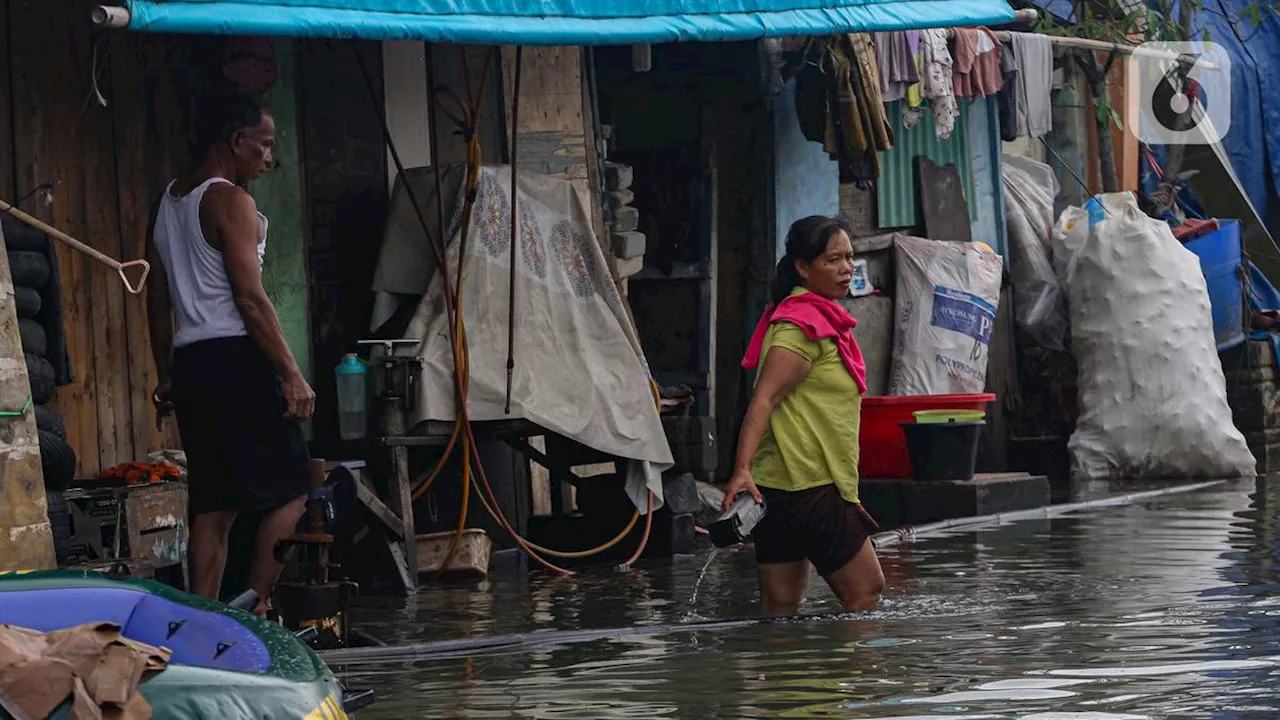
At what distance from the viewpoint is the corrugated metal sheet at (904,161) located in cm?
1469

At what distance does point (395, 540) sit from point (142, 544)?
172cm

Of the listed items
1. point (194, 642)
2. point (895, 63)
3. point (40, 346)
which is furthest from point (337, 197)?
point (194, 642)

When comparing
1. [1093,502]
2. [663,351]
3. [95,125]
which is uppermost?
[95,125]

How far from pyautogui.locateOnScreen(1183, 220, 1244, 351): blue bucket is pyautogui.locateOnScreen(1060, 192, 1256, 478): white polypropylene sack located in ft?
2.21

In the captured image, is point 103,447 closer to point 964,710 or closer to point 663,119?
point 964,710

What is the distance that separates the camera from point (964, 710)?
5.52 meters

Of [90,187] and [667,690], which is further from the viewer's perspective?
[90,187]

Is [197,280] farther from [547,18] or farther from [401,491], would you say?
[401,491]

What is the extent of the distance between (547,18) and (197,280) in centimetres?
199

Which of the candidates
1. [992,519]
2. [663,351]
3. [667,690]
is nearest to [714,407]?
[663,351]

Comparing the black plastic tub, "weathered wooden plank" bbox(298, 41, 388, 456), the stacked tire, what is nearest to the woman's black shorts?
the stacked tire

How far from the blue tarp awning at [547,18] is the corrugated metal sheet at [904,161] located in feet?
16.6

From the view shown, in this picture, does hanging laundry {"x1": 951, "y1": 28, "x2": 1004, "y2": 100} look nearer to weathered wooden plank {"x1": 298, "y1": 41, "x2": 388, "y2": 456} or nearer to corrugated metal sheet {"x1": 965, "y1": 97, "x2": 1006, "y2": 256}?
corrugated metal sheet {"x1": 965, "y1": 97, "x2": 1006, "y2": 256}

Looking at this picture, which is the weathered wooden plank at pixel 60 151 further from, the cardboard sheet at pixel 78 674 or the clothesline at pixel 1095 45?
the clothesline at pixel 1095 45
